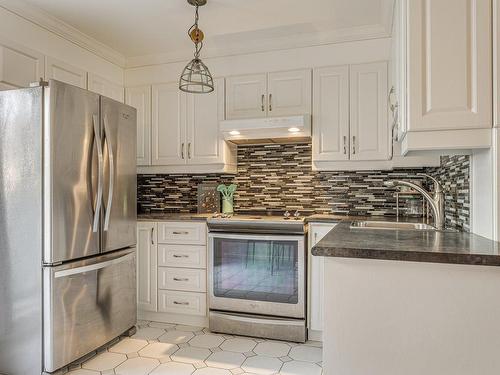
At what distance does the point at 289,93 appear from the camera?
124 inches

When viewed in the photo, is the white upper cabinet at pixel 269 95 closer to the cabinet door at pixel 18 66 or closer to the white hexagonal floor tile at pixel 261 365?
the cabinet door at pixel 18 66

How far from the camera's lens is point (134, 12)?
2689mm

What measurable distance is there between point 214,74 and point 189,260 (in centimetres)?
165

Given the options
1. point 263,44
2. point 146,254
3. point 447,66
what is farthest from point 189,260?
point 447,66

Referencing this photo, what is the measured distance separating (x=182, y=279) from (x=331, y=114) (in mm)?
1832

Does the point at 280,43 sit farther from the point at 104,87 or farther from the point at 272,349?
the point at 272,349

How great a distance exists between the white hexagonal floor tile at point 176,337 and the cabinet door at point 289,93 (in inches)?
75.2

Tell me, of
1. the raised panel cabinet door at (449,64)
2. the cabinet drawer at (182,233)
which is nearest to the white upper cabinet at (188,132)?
the cabinet drawer at (182,233)

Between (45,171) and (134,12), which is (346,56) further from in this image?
(45,171)

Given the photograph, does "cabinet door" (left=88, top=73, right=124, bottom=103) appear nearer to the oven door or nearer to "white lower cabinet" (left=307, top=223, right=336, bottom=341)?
the oven door

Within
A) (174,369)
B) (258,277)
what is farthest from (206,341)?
(258,277)

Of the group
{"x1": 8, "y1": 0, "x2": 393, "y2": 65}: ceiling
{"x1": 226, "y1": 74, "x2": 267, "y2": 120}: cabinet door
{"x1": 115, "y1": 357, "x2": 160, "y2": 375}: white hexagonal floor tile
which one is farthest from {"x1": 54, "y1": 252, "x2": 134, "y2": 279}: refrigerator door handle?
{"x1": 8, "y1": 0, "x2": 393, "y2": 65}: ceiling

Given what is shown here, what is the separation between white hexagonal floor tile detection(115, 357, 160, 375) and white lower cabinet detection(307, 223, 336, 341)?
1.14 metres

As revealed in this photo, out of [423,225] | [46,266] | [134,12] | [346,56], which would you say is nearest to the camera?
[46,266]
